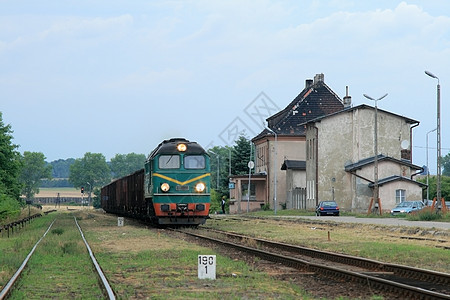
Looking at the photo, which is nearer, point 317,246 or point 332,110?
point 317,246

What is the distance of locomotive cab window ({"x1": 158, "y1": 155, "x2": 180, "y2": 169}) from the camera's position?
32.5 m

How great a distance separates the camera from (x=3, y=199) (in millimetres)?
45750

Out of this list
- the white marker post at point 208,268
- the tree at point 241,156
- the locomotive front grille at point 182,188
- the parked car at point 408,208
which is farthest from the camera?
the tree at point 241,156

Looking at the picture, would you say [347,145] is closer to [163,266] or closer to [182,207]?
[182,207]

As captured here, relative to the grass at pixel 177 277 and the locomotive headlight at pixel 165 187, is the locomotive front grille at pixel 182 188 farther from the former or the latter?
the grass at pixel 177 277

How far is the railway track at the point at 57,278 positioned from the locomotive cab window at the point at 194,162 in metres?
12.7

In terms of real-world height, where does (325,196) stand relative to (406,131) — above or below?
below

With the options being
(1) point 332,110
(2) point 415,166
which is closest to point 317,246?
(2) point 415,166

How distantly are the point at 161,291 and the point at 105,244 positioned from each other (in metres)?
12.3

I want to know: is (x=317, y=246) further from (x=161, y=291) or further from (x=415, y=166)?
(x=415, y=166)

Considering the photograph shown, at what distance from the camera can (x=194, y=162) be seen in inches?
1294

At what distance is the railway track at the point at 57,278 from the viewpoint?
11859 millimetres

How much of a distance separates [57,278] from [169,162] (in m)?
18.5

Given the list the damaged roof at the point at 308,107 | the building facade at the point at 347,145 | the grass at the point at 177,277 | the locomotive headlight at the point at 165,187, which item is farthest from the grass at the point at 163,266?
the damaged roof at the point at 308,107
